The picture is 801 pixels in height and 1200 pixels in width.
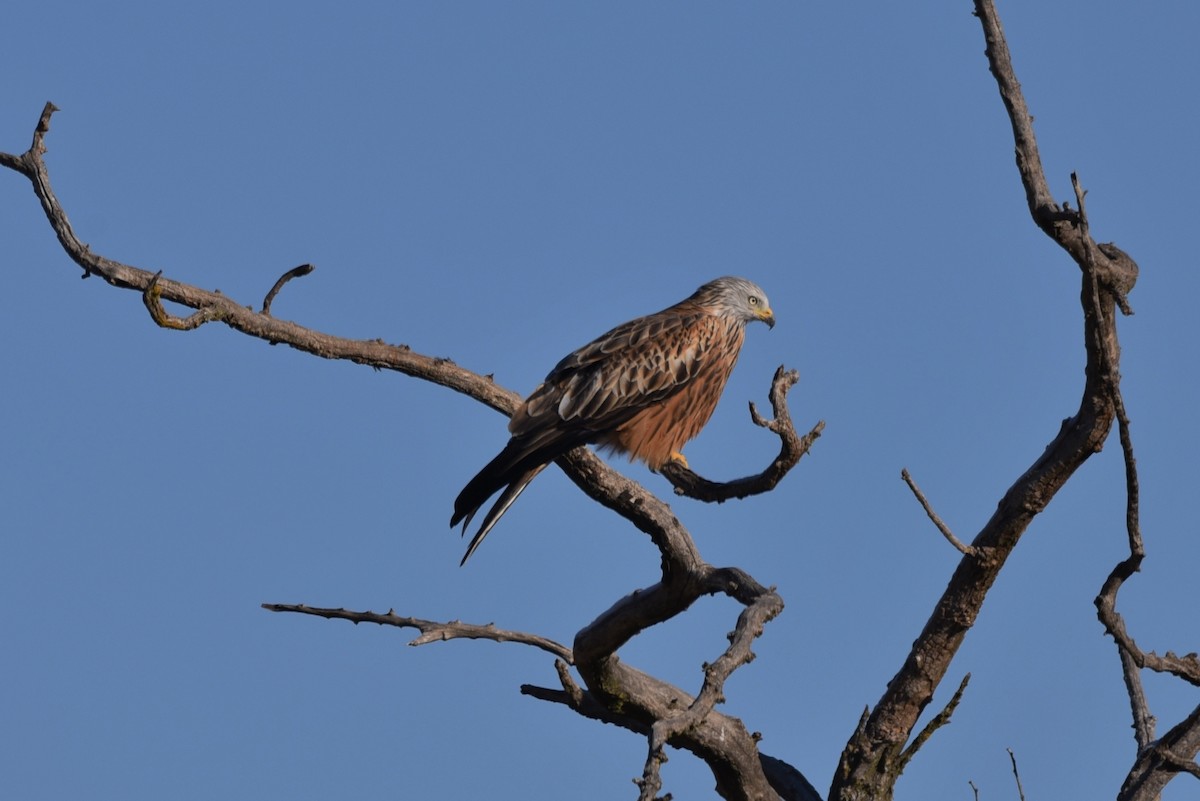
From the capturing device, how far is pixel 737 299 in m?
8.89

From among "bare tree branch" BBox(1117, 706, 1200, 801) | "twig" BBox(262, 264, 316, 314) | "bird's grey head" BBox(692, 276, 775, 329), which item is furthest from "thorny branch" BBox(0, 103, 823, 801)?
"bird's grey head" BBox(692, 276, 775, 329)

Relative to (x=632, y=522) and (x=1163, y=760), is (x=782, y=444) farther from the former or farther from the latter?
(x=1163, y=760)

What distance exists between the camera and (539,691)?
6.80 meters

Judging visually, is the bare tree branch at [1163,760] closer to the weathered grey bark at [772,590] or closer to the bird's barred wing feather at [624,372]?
the weathered grey bark at [772,590]

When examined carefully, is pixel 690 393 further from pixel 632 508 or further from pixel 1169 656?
pixel 1169 656

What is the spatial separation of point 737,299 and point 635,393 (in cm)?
136

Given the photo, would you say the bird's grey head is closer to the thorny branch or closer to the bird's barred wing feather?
the bird's barred wing feather

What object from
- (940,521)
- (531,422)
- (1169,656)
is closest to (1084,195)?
(940,521)

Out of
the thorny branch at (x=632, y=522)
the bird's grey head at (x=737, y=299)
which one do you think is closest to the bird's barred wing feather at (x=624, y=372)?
the bird's grey head at (x=737, y=299)

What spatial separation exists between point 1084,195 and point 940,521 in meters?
1.36

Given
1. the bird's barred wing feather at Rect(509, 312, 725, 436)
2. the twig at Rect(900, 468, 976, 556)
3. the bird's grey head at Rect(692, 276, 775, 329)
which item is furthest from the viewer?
the bird's grey head at Rect(692, 276, 775, 329)

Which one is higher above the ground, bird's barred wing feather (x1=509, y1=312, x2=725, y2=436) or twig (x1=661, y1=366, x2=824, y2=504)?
bird's barred wing feather (x1=509, y1=312, x2=725, y2=436)

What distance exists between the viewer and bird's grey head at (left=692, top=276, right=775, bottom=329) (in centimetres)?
880

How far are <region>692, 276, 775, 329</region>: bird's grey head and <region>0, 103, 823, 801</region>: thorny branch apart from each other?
2035 mm
